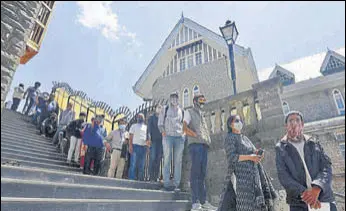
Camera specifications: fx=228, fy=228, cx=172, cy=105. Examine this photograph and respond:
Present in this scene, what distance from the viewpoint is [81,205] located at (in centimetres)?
244

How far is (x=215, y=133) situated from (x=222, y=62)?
31.7 feet

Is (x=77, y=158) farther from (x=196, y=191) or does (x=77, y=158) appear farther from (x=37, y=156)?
(x=196, y=191)

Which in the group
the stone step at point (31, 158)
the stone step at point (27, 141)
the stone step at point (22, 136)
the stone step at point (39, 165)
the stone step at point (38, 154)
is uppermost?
the stone step at point (22, 136)

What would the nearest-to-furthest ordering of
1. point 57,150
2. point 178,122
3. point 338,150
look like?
point 178,122 → point 57,150 → point 338,150

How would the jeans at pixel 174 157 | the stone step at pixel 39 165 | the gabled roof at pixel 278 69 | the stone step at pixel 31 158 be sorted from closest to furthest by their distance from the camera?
the jeans at pixel 174 157 → the stone step at pixel 39 165 → the stone step at pixel 31 158 → the gabled roof at pixel 278 69

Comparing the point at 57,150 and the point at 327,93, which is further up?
the point at 327,93

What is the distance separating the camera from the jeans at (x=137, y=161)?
5.09 m

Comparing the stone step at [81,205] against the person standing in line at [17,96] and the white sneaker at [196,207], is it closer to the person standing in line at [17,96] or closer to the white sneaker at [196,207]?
the white sneaker at [196,207]

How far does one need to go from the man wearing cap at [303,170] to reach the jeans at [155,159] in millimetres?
2913

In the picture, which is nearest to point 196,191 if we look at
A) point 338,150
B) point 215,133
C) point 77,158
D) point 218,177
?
point 218,177

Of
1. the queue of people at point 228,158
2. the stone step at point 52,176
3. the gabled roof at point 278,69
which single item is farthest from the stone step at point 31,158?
the gabled roof at point 278,69

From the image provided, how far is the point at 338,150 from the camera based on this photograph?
44.5 ft

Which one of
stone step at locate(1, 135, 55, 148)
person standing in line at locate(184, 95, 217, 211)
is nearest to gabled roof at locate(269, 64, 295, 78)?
person standing in line at locate(184, 95, 217, 211)

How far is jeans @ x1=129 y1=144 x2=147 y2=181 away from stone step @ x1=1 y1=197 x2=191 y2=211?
1743 millimetres
